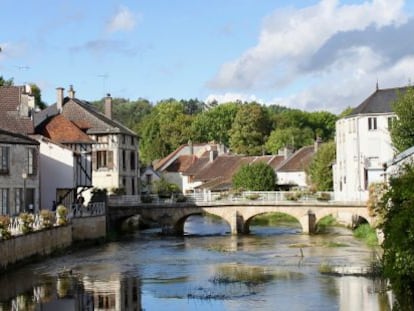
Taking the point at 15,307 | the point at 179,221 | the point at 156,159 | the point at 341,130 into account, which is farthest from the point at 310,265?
the point at 156,159

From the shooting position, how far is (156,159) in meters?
131

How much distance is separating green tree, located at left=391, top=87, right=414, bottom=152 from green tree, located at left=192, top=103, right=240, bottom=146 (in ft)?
264

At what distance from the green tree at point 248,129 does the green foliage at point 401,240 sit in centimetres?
9591

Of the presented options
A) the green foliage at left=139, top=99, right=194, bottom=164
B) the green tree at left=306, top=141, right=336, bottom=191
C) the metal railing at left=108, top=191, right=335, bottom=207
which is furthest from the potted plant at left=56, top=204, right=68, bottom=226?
the green foliage at left=139, top=99, right=194, bottom=164

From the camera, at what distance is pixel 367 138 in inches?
2756

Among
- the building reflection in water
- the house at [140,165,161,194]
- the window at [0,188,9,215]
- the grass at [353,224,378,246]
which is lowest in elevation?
the building reflection in water

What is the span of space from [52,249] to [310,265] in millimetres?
14479

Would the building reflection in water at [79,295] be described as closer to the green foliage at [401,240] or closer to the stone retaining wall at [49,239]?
the stone retaining wall at [49,239]

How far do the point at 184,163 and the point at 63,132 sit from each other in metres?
49.7

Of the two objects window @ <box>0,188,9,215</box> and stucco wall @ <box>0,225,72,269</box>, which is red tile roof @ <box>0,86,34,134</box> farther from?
stucco wall @ <box>0,225,72,269</box>

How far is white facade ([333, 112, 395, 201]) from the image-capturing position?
6881 cm

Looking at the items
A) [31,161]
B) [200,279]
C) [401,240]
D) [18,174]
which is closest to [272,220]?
[31,161]

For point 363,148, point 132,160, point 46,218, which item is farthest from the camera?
point 132,160

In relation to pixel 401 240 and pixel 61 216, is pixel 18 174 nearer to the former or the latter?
pixel 61 216
